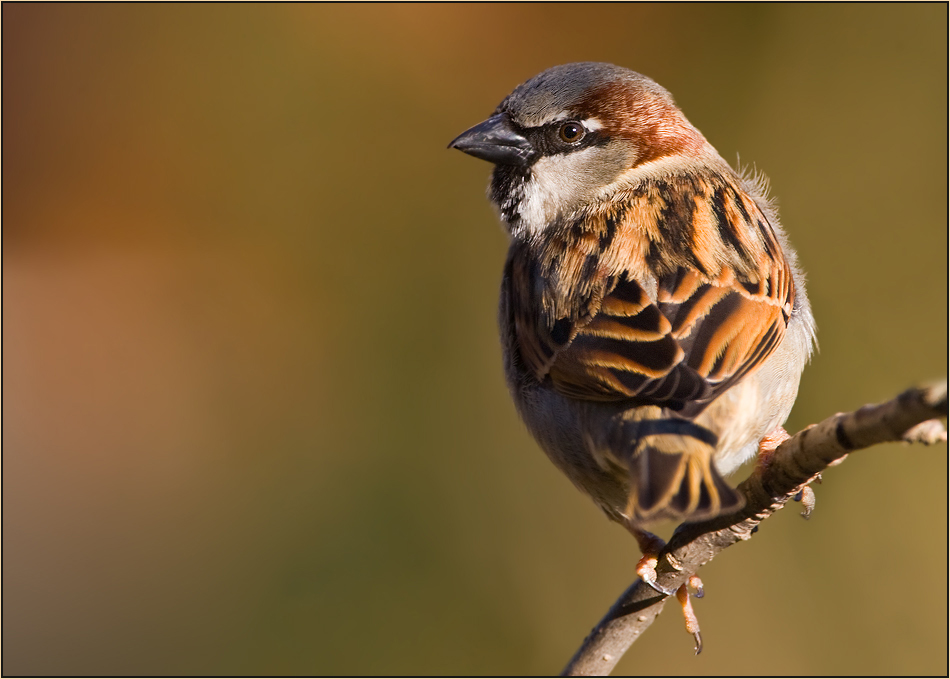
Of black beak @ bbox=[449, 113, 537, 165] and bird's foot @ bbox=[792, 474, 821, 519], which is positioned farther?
black beak @ bbox=[449, 113, 537, 165]

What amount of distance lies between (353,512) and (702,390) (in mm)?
2994

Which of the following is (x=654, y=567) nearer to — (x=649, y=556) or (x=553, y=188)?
(x=649, y=556)

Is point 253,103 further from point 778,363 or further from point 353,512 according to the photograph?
point 778,363

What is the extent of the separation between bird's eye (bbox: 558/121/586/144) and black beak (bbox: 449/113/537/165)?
12cm

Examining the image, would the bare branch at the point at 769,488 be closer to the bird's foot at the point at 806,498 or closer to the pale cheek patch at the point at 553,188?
the bird's foot at the point at 806,498

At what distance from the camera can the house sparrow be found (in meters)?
2.22

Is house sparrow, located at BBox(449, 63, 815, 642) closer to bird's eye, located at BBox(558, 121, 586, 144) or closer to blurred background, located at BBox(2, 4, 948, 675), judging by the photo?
bird's eye, located at BBox(558, 121, 586, 144)

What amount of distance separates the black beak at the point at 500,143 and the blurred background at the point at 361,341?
200 centimetres

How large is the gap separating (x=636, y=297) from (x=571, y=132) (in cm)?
95

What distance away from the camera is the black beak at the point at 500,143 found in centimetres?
316

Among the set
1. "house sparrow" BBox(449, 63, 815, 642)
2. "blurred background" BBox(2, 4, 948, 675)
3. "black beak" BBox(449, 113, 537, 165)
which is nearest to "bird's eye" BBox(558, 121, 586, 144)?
"house sparrow" BBox(449, 63, 815, 642)

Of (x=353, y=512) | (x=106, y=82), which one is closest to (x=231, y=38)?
(x=106, y=82)

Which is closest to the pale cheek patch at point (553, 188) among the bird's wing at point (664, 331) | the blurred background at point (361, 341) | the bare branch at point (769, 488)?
the bird's wing at point (664, 331)

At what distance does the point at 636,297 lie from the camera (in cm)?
247
